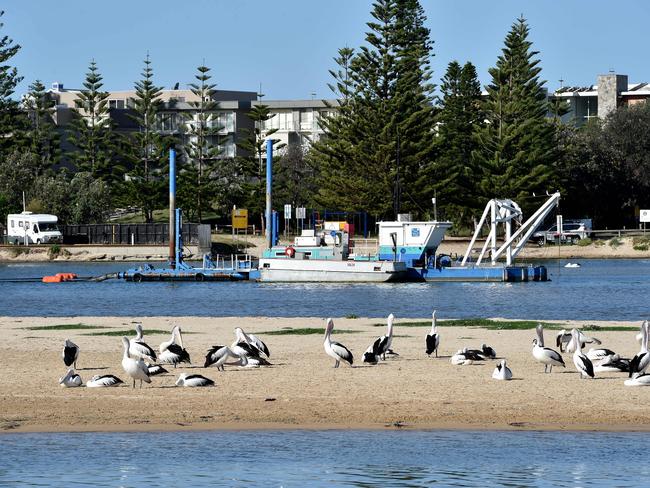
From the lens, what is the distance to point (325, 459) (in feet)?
61.4

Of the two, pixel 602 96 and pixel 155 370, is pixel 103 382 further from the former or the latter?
pixel 602 96

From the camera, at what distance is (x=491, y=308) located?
50531mm

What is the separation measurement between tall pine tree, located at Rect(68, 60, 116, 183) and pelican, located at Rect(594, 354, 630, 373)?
8794 centimetres

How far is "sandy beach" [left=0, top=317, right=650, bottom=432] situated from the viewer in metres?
20.4

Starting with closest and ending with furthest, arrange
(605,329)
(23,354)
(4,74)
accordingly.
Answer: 1. (23,354)
2. (605,329)
3. (4,74)

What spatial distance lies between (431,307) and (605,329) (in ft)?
56.5

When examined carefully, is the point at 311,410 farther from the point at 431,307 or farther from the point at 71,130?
the point at 71,130

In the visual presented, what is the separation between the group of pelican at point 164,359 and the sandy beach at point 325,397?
185mm

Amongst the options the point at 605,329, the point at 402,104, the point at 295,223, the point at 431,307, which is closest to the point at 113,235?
the point at 295,223

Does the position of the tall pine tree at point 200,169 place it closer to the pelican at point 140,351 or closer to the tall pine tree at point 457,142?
the tall pine tree at point 457,142

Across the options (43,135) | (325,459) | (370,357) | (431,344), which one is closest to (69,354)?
(370,357)

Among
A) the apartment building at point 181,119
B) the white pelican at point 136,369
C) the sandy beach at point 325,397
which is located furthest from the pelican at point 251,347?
the apartment building at point 181,119

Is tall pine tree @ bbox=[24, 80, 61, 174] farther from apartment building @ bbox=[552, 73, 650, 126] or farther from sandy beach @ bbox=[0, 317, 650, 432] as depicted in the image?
sandy beach @ bbox=[0, 317, 650, 432]

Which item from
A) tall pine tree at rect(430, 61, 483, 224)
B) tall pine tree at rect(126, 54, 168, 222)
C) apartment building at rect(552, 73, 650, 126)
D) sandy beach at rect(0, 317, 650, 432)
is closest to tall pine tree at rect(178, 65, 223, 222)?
tall pine tree at rect(126, 54, 168, 222)
